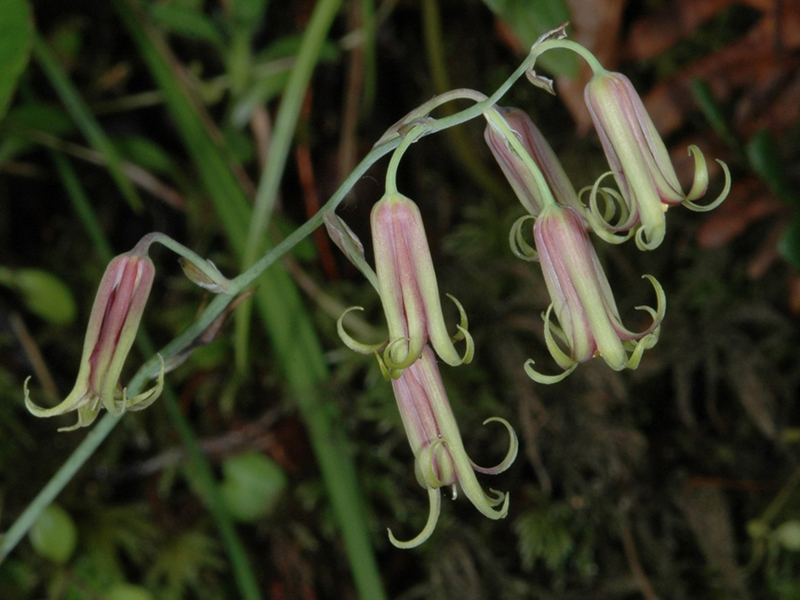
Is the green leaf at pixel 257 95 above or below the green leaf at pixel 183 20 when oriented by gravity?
below

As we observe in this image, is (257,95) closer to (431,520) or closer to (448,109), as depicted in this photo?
(448,109)

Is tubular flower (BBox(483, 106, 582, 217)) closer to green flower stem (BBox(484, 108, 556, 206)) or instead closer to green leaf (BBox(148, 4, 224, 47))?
green flower stem (BBox(484, 108, 556, 206))

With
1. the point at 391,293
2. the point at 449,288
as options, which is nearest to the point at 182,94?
the point at 449,288

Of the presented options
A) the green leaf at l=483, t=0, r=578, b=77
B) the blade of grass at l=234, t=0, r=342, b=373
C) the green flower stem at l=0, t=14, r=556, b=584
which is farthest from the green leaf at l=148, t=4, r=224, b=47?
the green flower stem at l=0, t=14, r=556, b=584

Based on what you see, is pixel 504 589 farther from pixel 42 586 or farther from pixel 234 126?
pixel 234 126

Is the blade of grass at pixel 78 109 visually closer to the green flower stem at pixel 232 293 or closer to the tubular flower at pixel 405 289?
the green flower stem at pixel 232 293

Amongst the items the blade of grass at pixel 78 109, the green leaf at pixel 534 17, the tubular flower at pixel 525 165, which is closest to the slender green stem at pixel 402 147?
the tubular flower at pixel 525 165

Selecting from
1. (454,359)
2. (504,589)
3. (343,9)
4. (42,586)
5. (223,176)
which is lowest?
(504,589)

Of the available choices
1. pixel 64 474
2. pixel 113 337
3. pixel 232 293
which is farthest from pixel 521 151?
pixel 64 474
